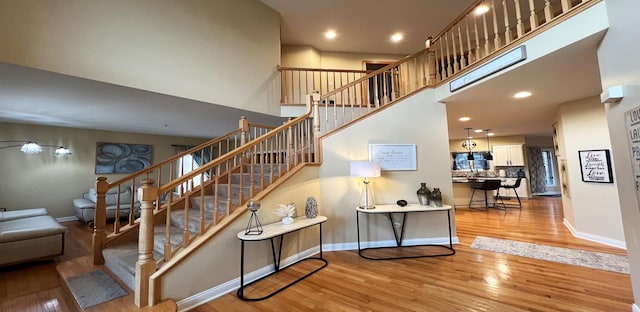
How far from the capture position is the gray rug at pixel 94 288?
219 cm

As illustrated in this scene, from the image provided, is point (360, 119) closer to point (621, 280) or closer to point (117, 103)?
point (621, 280)

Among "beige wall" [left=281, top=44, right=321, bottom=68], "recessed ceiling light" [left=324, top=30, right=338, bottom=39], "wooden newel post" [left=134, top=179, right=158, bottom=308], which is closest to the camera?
"wooden newel post" [left=134, top=179, right=158, bottom=308]

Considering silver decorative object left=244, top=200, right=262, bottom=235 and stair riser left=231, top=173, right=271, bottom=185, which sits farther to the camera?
stair riser left=231, top=173, right=271, bottom=185

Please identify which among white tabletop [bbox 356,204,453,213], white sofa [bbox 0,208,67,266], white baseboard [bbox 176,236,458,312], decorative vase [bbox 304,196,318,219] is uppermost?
decorative vase [bbox 304,196,318,219]

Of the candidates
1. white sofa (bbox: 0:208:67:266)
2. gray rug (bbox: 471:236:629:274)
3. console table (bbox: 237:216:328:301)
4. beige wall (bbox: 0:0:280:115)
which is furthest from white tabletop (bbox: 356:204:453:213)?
white sofa (bbox: 0:208:67:266)

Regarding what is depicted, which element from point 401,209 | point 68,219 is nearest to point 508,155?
point 401,209

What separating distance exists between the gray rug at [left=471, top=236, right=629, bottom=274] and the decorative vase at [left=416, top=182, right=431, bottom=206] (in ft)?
3.44

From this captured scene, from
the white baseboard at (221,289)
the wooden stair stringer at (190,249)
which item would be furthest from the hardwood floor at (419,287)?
the wooden stair stringer at (190,249)

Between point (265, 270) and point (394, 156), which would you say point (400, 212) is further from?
point (265, 270)

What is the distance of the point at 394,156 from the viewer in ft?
12.8

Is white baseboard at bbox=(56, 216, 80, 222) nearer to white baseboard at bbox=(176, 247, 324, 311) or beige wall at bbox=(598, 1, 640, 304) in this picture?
white baseboard at bbox=(176, 247, 324, 311)

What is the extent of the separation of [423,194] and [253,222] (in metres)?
2.56

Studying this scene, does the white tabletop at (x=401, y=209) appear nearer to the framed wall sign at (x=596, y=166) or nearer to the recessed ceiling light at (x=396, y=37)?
the framed wall sign at (x=596, y=166)

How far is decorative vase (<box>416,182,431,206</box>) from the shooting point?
12.1ft
